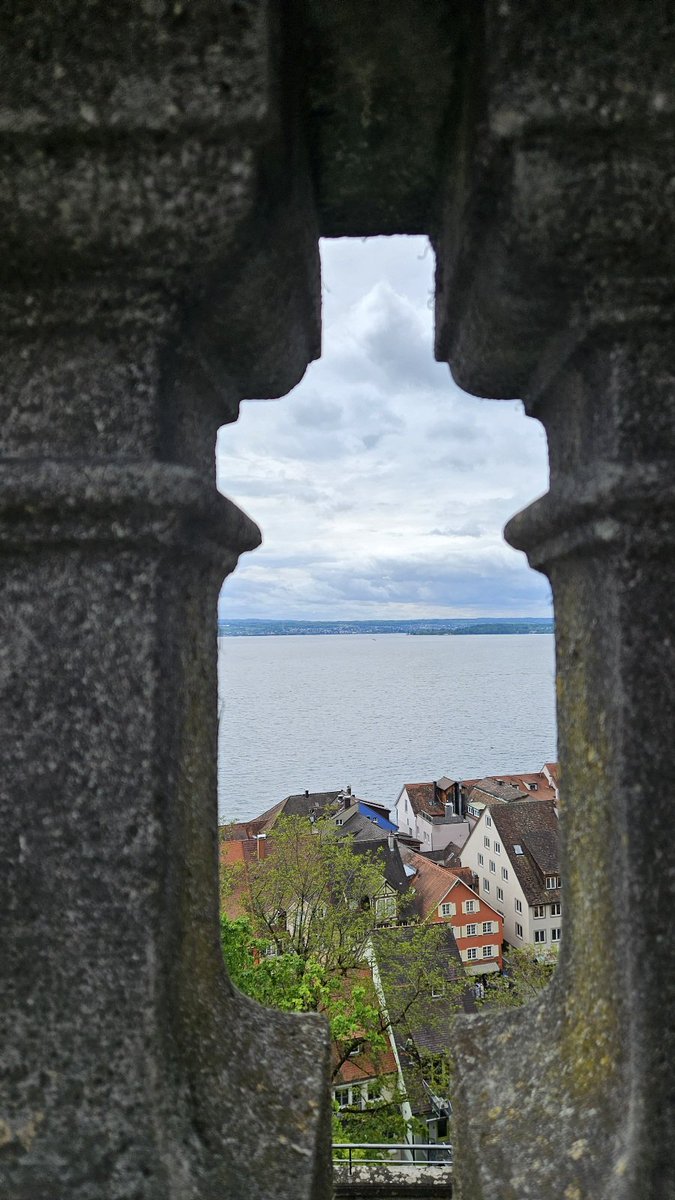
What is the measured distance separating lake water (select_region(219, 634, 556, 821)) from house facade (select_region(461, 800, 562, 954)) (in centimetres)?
456

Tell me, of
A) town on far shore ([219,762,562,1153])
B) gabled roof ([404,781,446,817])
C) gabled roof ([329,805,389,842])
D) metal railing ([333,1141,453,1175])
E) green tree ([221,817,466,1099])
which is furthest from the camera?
gabled roof ([404,781,446,817])

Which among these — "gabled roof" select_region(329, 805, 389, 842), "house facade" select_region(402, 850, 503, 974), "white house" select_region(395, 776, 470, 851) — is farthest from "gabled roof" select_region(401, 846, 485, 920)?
"white house" select_region(395, 776, 470, 851)

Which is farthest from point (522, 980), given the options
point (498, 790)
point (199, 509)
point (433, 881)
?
point (199, 509)

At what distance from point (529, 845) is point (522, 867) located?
0.70 meters

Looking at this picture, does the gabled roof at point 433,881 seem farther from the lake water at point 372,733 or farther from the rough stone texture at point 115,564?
the rough stone texture at point 115,564

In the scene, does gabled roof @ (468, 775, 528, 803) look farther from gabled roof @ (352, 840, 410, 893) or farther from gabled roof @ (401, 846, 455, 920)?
gabled roof @ (352, 840, 410, 893)

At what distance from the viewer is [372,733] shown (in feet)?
217

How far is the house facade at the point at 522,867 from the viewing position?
22562 mm

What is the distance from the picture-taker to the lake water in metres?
40.2

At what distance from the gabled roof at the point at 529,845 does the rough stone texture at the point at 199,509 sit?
22.6 metres

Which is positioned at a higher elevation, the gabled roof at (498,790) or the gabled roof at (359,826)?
the gabled roof at (498,790)

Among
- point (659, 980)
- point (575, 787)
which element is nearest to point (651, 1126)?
point (659, 980)

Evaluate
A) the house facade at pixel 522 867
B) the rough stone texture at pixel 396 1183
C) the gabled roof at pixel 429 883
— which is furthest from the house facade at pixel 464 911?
the rough stone texture at pixel 396 1183

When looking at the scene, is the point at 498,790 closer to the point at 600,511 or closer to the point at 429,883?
the point at 429,883
